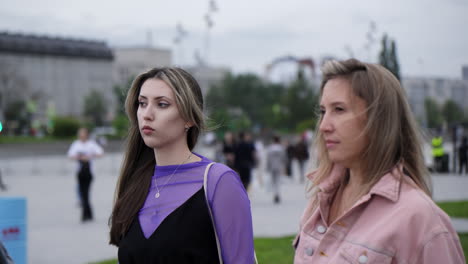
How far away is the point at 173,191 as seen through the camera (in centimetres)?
284

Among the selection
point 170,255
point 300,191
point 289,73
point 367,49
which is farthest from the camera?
point 289,73

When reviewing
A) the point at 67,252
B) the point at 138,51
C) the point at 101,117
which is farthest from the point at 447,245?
the point at 138,51

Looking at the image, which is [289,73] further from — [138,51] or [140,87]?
[140,87]

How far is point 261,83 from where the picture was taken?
10175cm

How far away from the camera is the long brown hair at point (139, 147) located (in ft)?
9.46

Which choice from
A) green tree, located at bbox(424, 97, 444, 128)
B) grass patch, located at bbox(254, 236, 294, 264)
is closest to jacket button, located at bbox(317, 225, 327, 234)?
grass patch, located at bbox(254, 236, 294, 264)

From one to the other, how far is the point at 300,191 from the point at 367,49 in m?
14.0

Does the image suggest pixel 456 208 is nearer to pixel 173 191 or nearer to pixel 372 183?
pixel 173 191

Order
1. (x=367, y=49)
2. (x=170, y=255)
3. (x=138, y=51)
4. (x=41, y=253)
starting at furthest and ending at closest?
(x=138, y=51)
(x=367, y=49)
(x=41, y=253)
(x=170, y=255)

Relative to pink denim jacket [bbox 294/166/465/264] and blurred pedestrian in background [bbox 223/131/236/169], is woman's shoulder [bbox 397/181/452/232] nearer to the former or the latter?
pink denim jacket [bbox 294/166/465/264]

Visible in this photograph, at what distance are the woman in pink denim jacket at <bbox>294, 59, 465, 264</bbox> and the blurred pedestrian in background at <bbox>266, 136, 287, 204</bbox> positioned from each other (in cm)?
1233

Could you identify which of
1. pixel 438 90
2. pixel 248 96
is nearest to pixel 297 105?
pixel 438 90

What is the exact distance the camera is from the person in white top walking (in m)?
11.8

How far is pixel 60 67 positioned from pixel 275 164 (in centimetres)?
8862
